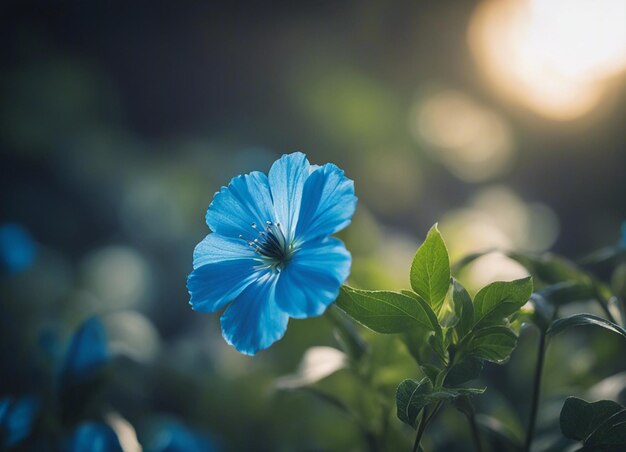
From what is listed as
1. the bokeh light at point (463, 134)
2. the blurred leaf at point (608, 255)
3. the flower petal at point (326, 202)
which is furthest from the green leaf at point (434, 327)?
the bokeh light at point (463, 134)

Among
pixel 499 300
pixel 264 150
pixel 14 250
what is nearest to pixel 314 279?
pixel 499 300

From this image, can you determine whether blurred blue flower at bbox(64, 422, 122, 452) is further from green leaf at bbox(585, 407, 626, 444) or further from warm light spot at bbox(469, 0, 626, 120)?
warm light spot at bbox(469, 0, 626, 120)

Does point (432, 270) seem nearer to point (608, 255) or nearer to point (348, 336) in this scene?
point (348, 336)

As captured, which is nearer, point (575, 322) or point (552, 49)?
point (575, 322)

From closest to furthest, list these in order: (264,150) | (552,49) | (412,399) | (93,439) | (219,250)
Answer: (412,399) < (219,250) < (93,439) < (552,49) < (264,150)

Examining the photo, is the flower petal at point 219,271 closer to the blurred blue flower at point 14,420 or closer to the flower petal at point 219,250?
the flower petal at point 219,250

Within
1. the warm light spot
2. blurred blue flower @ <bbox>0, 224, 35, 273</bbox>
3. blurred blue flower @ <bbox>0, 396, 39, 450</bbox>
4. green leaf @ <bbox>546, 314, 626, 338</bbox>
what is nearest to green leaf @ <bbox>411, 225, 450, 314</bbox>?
green leaf @ <bbox>546, 314, 626, 338</bbox>

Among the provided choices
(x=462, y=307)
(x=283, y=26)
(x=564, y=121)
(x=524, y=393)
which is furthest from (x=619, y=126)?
(x=462, y=307)
